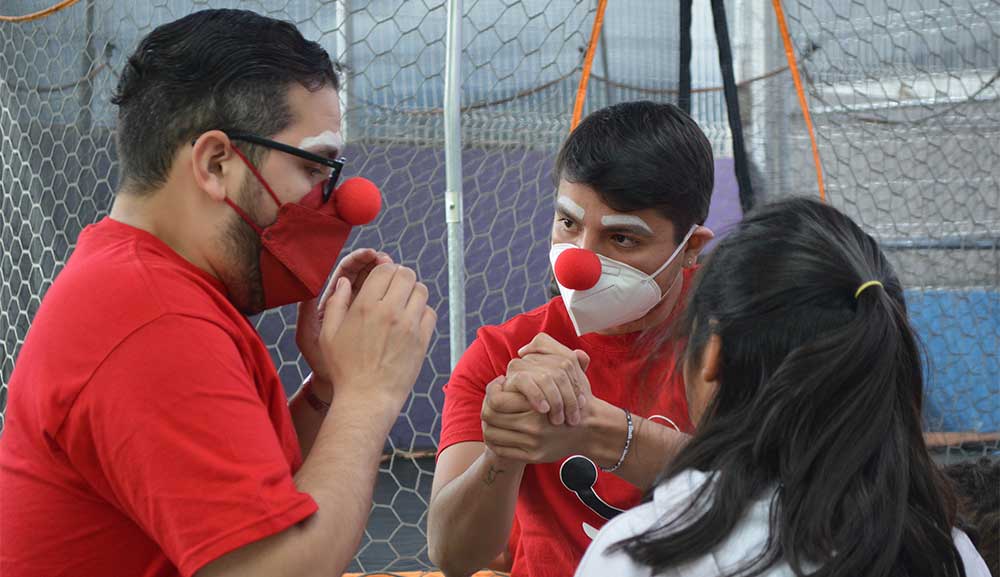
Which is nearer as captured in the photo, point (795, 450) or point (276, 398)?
point (795, 450)

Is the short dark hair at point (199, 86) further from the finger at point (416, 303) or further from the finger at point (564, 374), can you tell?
the finger at point (564, 374)

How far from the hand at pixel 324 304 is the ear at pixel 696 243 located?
1.81ft

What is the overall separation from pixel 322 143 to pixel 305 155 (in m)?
0.03

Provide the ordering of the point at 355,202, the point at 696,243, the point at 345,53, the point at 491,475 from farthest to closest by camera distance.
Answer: the point at 345,53
the point at 696,243
the point at 491,475
the point at 355,202

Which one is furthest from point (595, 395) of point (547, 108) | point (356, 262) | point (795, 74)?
point (795, 74)

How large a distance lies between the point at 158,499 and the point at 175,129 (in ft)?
1.35

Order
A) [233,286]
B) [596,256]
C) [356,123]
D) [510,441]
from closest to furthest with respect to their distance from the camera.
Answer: [233,286] < [510,441] < [596,256] < [356,123]

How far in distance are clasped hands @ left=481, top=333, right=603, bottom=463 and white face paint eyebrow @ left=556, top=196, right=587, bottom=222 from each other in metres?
0.28

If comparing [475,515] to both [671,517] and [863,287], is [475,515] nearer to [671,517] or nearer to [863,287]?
[671,517]

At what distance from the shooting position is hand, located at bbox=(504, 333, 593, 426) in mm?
1251

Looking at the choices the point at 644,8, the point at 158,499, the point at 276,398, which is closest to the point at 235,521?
the point at 158,499

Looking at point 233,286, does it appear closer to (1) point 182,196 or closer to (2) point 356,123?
(1) point 182,196

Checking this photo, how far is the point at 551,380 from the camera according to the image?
4.14ft

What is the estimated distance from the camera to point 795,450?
953 mm
